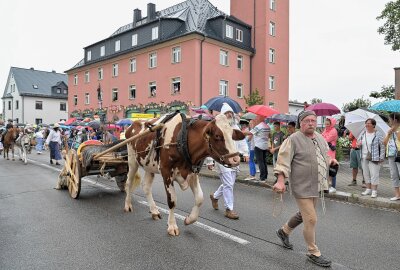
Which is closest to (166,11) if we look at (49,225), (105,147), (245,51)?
(245,51)

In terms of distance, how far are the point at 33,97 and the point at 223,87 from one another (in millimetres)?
42669

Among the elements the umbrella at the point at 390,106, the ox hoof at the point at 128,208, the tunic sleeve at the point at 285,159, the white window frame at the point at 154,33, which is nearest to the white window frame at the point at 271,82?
the white window frame at the point at 154,33

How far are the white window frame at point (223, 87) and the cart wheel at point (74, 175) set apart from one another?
22224mm

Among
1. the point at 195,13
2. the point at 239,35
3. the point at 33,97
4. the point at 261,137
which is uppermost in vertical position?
the point at 195,13

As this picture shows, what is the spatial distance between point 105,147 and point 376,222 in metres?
5.75

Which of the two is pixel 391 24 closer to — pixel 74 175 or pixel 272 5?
pixel 272 5

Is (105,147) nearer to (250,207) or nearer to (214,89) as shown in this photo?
(250,207)

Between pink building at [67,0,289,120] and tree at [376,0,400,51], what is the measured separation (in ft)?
35.0

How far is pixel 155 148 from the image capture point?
5656mm

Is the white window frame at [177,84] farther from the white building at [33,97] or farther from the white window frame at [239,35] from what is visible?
the white building at [33,97]

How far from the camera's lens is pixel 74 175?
309 inches

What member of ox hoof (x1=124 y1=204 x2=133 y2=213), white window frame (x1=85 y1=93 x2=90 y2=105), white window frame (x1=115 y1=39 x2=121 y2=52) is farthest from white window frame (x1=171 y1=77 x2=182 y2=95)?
ox hoof (x1=124 y1=204 x2=133 y2=213)

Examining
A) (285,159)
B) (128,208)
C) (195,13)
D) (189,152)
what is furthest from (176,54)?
(285,159)

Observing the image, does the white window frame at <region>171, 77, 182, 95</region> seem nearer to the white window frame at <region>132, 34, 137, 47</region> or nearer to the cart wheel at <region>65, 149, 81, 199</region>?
the white window frame at <region>132, 34, 137, 47</region>
